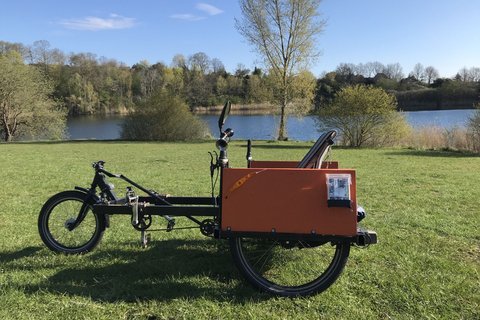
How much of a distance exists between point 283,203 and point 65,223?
2.56 meters

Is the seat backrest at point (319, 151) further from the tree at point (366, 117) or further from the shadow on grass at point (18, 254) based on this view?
the tree at point (366, 117)

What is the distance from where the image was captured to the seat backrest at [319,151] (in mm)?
3900

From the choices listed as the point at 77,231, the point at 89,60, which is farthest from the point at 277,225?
the point at 89,60

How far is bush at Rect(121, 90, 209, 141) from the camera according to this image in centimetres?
3284

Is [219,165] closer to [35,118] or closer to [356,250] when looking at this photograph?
[356,250]

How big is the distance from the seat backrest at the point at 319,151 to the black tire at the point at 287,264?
79 cm

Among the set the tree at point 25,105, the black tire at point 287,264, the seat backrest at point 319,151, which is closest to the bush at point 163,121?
the tree at point 25,105

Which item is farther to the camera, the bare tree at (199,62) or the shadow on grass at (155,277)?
the bare tree at (199,62)

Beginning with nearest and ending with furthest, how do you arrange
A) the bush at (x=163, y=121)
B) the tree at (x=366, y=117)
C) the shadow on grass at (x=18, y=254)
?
1. the shadow on grass at (x=18, y=254)
2. the tree at (x=366, y=117)
3. the bush at (x=163, y=121)

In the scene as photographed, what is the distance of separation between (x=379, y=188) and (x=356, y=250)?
15.9 ft

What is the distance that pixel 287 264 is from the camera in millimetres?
4145

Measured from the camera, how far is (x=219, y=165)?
12.3 feet

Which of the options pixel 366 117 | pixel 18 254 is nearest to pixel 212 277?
pixel 18 254

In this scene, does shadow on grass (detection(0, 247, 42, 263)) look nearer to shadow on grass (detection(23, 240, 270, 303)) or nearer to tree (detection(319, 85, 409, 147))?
shadow on grass (detection(23, 240, 270, 303))
